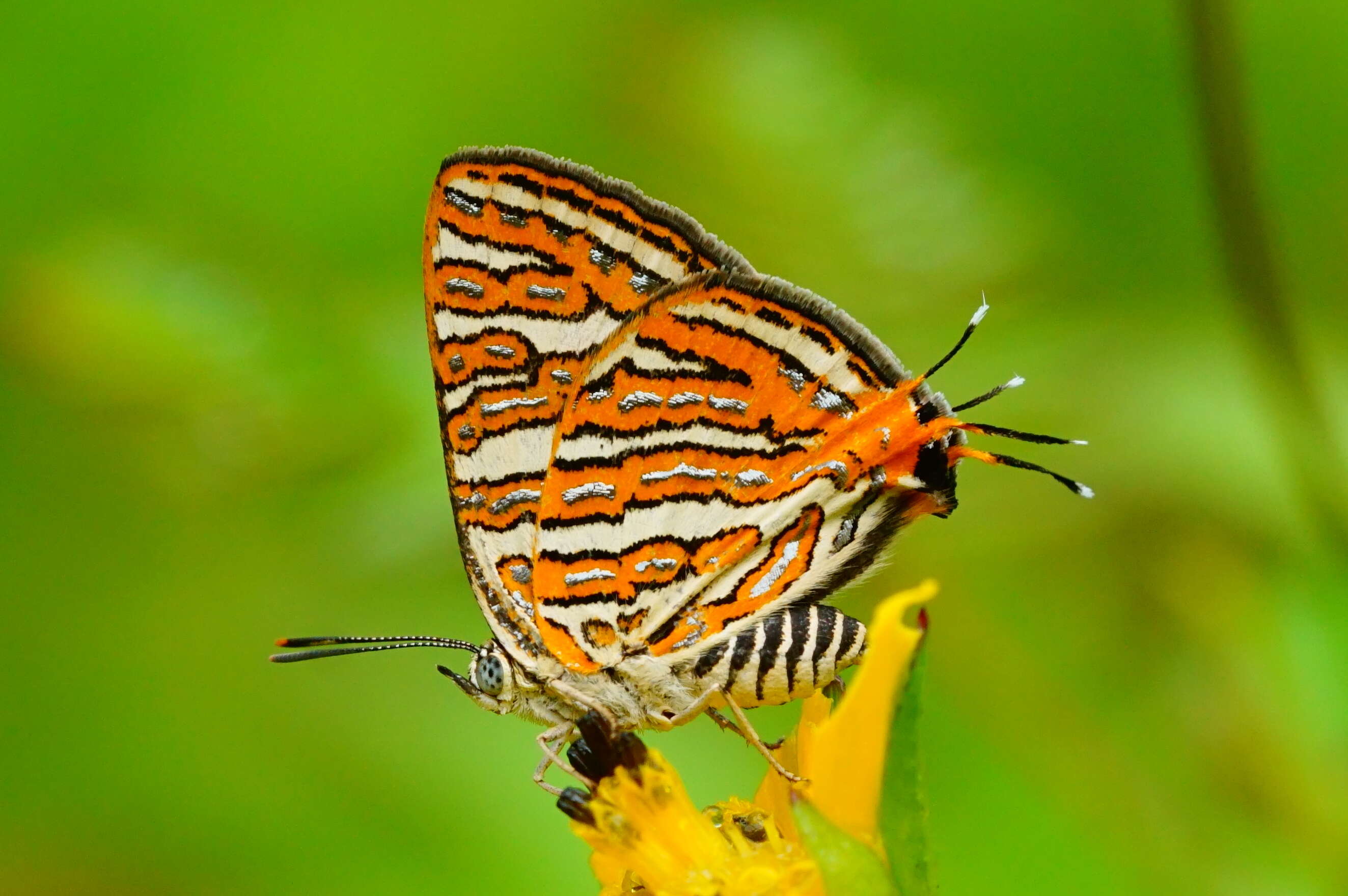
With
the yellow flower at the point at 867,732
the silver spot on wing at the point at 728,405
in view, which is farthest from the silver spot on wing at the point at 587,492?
the yellow flower at the point at 867,732

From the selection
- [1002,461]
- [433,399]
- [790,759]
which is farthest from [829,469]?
[433,399]

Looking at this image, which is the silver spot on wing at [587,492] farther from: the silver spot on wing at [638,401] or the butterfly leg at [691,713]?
the butterfly leg at [691,713]

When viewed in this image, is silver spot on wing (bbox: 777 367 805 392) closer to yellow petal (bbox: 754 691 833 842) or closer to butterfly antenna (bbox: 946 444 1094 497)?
butterfly antenna (bbox: 946 444 1094 497)

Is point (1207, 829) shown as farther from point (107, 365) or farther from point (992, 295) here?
point (107, 365)

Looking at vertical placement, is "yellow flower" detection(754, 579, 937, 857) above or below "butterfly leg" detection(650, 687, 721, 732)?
below

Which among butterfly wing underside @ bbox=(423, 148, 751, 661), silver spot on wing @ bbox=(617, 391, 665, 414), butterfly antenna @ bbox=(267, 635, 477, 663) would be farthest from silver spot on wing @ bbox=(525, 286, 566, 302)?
butterfly antenna @ bbox=(267, 635, 477, 663)

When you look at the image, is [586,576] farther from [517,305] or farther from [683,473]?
[517,305]

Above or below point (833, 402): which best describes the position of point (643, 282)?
above
